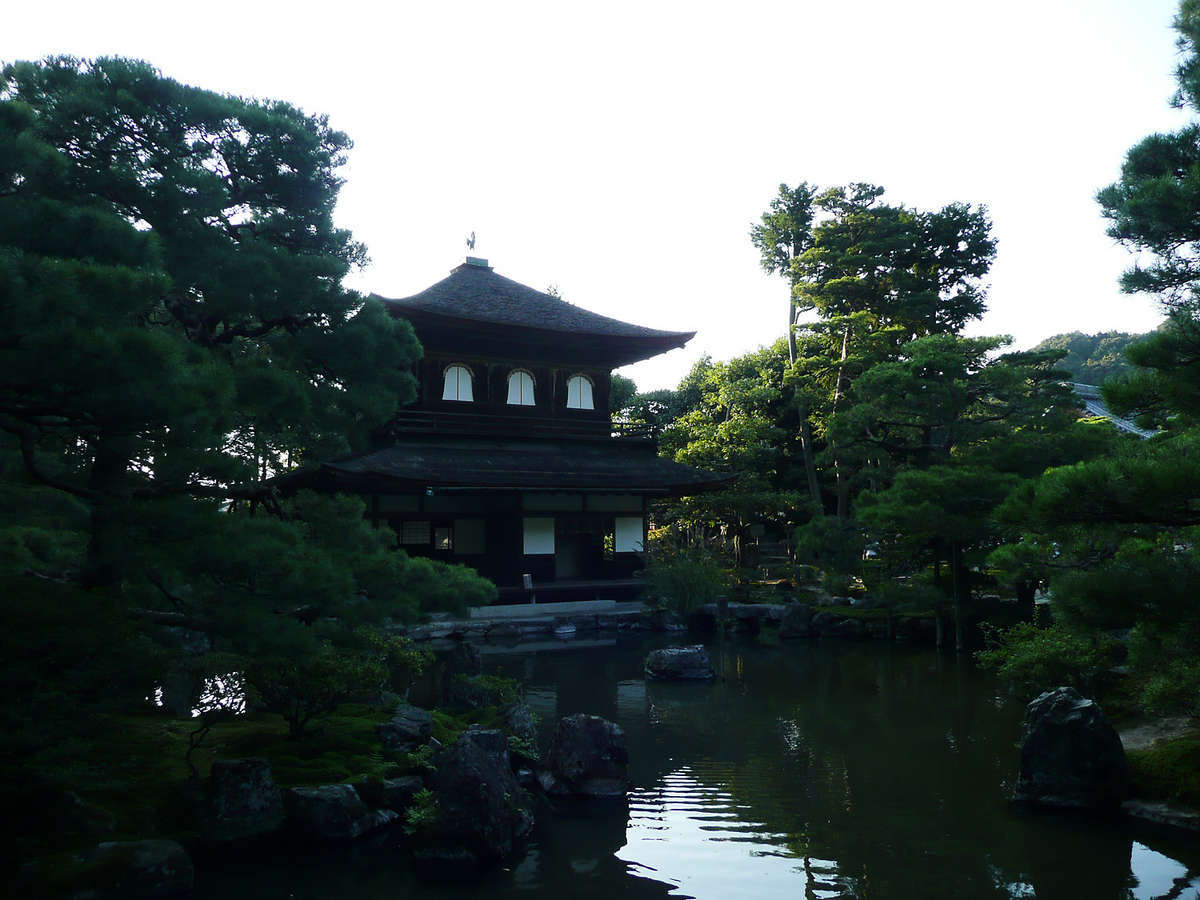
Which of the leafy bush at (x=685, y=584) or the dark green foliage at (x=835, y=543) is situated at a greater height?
the dark green foliage at (x=835, y=543)

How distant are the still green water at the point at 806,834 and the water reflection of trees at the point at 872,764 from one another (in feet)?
0.07

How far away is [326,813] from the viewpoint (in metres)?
6.55

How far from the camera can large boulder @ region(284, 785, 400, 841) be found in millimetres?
6523

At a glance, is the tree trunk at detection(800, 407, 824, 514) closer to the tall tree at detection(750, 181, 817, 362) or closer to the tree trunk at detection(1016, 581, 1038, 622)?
the tall tree at detection(750, 181, 817, 362)

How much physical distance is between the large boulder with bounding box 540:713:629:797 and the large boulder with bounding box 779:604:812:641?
11.0m

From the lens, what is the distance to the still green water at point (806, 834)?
222 inches

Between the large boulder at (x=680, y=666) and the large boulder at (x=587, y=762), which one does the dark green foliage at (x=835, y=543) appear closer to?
the large boulder at (x=680, y=666)

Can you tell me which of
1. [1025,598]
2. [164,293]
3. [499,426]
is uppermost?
[499,426]

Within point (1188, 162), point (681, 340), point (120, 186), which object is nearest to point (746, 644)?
point (681, 340)

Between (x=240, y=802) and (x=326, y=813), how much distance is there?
66 centimetres

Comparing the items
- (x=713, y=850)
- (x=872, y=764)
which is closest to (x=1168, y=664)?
(x=872, y=764)

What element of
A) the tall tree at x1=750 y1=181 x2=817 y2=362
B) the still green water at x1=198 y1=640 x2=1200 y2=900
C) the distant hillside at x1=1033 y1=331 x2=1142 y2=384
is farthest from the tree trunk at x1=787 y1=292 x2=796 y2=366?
the distant hillside at x1=1033 y1=331 x2=1142 y2=384

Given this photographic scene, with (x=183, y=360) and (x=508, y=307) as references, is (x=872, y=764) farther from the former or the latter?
(x=508, y=307)

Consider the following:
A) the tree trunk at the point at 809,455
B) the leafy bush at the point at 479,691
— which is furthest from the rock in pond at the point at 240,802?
the tree trunk at the point at 809,455
